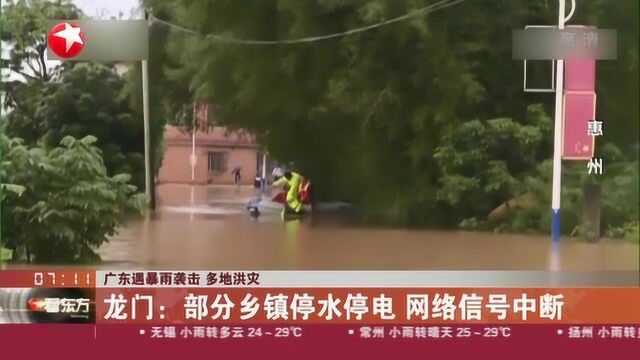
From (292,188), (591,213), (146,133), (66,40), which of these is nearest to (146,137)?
(146,133)

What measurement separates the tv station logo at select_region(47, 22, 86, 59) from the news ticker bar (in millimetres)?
668

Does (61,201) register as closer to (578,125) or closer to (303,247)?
(303,247)

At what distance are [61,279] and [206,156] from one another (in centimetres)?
58

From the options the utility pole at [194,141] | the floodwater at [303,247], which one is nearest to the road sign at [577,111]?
the floodwater at [303,247]

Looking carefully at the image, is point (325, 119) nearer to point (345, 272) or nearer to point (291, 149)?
point (291, 149)

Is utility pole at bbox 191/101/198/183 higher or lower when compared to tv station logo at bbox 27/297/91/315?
higher

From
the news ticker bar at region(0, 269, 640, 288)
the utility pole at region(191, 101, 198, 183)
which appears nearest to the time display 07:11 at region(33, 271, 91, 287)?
the news ticker bar at region(0, 269, 640, 288)

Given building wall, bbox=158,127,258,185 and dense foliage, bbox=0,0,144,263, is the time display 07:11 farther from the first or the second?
building wall, bbox=158,127,258,185

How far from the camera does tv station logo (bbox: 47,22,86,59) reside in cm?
204

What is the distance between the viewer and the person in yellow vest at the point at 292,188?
212 cm

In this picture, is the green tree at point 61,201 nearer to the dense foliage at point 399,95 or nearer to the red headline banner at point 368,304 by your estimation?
the red headline banner at point 368,304
